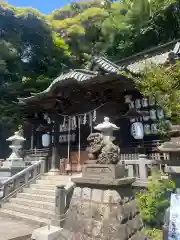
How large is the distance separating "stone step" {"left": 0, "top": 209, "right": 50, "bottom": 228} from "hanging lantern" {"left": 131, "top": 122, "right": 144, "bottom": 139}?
611cm

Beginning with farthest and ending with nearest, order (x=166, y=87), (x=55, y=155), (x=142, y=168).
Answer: (x=55, y=155) → (x=142, y=168) → (x=166, y=87)

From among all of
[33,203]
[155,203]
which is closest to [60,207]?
[33,203]

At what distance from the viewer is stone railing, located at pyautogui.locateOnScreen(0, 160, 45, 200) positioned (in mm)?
10898

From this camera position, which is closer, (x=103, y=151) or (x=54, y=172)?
(x=103, y=151)

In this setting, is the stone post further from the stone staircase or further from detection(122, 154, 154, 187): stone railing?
detection(122, 154, 154, 187): stone railing

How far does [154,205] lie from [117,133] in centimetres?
735

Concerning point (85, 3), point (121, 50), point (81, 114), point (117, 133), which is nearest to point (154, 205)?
point (117, 133)

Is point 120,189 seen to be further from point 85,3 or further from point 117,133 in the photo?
point 85,3

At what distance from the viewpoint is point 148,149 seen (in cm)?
1174

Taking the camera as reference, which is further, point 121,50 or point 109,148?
point 121,50

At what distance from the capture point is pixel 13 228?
805 centimetres

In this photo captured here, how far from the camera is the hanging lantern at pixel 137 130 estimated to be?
11711mm

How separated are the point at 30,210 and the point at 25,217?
371mm

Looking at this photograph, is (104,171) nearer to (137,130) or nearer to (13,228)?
(13,228)
